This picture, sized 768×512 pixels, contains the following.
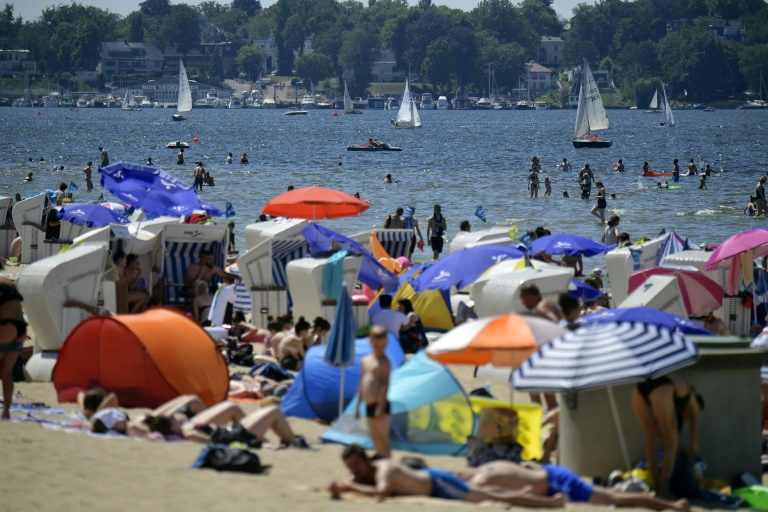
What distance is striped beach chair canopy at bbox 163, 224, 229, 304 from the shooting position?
1551 cm

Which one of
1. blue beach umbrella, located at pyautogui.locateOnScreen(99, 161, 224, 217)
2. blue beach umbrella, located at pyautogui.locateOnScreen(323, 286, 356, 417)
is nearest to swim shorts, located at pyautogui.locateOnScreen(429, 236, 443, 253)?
blue beach umbrella, located at pyautogui.locateOnScreen(99, 161, 224, 217)

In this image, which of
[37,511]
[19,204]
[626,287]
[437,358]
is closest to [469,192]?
[19,204]

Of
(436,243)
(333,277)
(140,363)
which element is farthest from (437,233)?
(140,363)

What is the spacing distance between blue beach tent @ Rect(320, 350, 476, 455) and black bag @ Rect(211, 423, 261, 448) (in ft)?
2.41

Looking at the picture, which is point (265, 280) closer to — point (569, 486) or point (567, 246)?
point (567, 246)

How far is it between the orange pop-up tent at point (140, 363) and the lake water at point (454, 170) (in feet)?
45.7

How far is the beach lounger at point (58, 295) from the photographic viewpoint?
11.5 m

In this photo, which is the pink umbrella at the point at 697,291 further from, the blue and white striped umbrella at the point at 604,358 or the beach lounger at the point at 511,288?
the blue and white striped umbrella at the point at 604,358

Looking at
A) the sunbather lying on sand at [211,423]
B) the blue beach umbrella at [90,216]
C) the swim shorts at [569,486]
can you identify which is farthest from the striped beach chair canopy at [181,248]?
the swim shorts at [569,486]

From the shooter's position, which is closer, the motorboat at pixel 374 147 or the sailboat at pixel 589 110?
the sailboat at pixel 589 110

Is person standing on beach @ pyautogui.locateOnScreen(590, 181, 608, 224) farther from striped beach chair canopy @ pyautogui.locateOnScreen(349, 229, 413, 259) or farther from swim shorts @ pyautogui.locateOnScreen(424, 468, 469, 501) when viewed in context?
swim shorts @ pyautogui.locateOnScreen(424, 468, 469, 501)

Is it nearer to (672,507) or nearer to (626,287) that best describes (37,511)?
(672,507)

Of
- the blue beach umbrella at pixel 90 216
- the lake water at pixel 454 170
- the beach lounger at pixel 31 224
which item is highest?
the blue beach umbrella at pixel 90 216

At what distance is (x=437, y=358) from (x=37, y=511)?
129 inches
